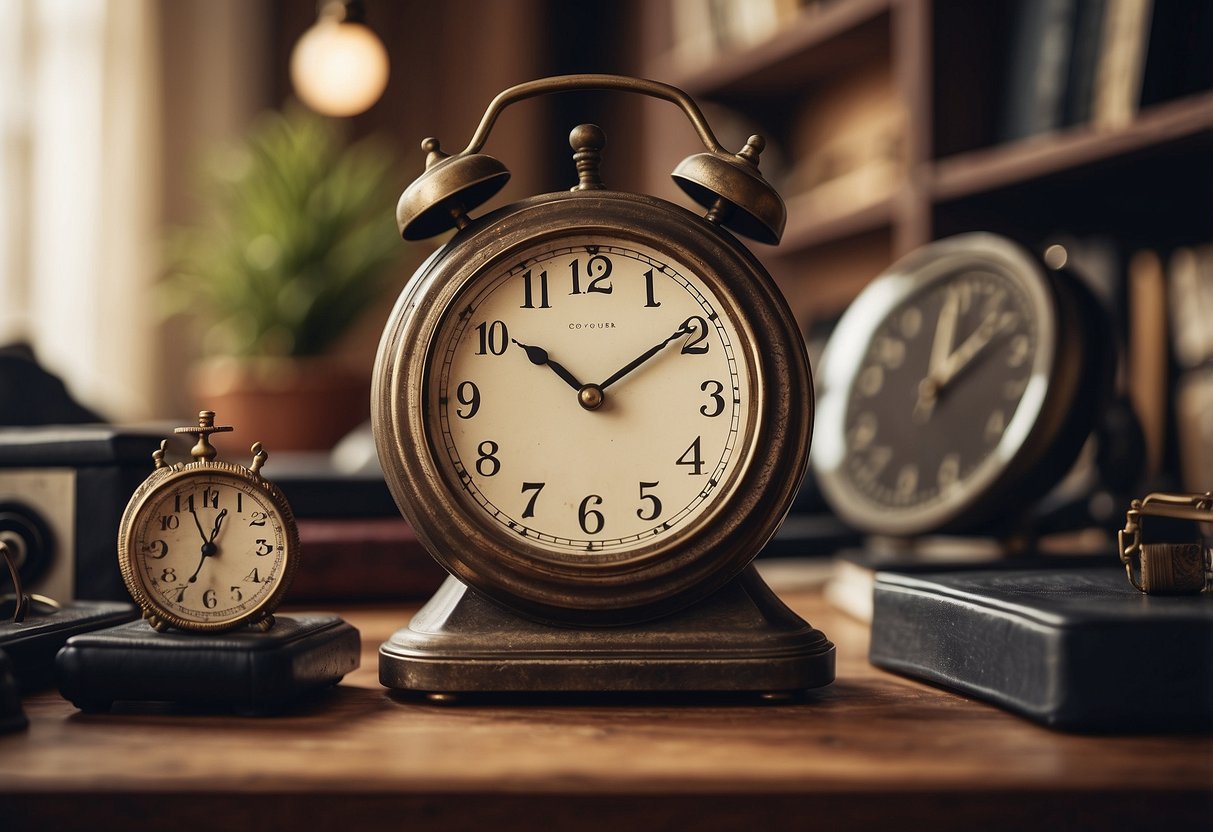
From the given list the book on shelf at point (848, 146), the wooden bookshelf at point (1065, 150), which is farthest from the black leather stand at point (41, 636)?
the book on shelf at point (848, 146)

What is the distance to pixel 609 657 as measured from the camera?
81 cm

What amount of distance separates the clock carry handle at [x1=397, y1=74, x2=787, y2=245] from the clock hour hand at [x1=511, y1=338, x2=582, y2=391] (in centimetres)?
12

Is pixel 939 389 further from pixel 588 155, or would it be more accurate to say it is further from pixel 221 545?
pixel 221 545

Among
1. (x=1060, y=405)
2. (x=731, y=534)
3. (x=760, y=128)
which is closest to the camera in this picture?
(x=731, y=534)

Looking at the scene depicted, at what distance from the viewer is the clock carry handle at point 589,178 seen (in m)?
0.85

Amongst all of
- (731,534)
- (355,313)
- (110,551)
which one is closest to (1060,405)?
(731,534)

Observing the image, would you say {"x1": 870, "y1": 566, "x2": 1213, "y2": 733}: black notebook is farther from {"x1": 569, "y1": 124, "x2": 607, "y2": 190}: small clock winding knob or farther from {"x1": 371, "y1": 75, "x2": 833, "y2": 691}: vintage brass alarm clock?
{"x1": 569, "y1": 124, "x2": 607, "y2": 190}: small clock winding knob

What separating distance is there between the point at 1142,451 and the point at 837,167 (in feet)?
4.20

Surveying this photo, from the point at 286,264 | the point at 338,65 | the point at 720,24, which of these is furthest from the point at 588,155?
the point at 286,264

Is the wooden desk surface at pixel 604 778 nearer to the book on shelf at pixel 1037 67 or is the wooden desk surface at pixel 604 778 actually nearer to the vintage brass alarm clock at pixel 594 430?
the vintage brass alarm clock at pixel 594 430

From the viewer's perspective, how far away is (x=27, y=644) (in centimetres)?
84

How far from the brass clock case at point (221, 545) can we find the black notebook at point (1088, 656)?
489 millimetres

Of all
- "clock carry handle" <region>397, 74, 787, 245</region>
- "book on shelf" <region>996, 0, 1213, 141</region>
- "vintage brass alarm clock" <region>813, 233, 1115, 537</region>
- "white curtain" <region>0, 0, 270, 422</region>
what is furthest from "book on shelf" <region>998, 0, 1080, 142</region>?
"white curtain" <region>0, 0, 270, 422</region>

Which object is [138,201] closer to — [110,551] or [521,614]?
[110,551]
